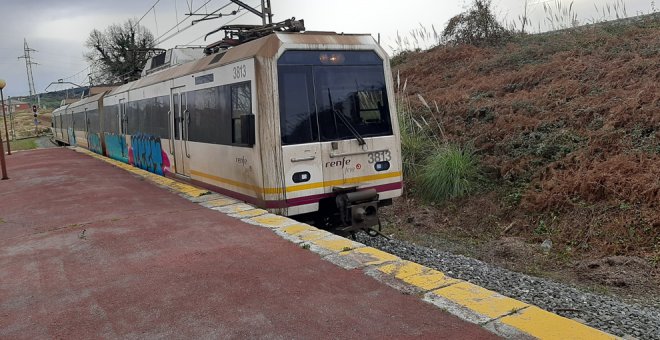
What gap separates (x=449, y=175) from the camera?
10.3 meters

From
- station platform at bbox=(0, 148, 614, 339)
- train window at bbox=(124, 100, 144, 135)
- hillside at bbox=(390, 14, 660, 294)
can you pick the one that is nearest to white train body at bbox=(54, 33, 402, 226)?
station platform at bbox=(0, 148, 614, 339)

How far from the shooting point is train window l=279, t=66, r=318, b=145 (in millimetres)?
6594

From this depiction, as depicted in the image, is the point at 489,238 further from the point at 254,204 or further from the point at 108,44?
the point at 108,44

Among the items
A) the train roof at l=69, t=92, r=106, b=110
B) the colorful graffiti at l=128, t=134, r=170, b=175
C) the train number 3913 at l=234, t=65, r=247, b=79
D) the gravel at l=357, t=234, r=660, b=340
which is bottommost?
the gravel at l=357, t=234, r=660, b=340

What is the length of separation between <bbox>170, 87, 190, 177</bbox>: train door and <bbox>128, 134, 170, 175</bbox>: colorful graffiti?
3.10 feet

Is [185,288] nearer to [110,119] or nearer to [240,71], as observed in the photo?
[240,71]

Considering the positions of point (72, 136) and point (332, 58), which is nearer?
point (332, 58)

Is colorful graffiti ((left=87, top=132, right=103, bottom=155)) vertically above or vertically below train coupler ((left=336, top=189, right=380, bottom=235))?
above

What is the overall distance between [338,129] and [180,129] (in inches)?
159

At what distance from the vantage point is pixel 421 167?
37.2 feet

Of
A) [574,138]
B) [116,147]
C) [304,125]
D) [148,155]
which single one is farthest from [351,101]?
[116,147]

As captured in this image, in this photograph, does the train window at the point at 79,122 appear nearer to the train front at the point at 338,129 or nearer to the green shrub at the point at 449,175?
the green shrub at the point at 449,175

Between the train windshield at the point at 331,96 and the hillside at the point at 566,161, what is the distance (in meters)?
2.85

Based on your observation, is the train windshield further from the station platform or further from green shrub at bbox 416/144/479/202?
green shrub at bbox 416/144/479/202
